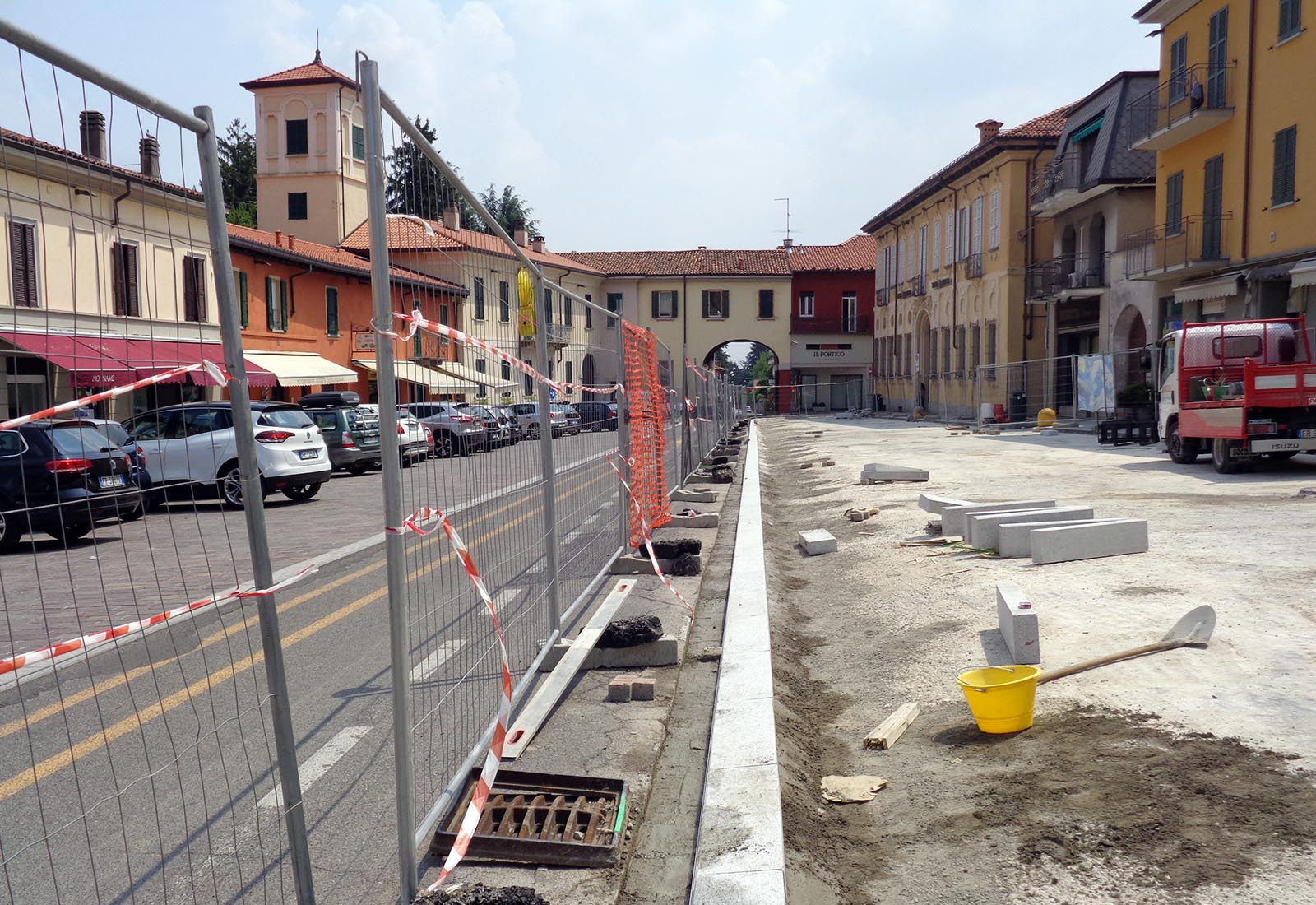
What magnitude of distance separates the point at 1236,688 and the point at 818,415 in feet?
191

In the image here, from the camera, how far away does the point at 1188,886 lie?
125 inches

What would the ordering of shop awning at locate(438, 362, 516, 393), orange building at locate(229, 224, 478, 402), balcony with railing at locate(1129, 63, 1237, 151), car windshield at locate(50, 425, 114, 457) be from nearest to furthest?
car windshield at locate(50, 425, 114, 457)
shop awning at locate(438, 362, 516, 393)
balcony with railing at locate(1129, 63, 1237, 151)
orange building at locate(229, 224, 478, 402)

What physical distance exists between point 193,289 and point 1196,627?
5.21 metres

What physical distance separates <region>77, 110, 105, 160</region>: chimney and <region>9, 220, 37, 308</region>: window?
0.61 ft

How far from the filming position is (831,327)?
67.3 m

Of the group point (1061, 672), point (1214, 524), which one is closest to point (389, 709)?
point (1061, 672)

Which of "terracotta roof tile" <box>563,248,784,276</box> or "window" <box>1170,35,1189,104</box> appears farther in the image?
"terracotta roof tile" <box>563,248,784,276</box>

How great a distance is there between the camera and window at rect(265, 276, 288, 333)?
32438 mm

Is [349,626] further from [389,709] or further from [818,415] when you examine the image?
[818,415]

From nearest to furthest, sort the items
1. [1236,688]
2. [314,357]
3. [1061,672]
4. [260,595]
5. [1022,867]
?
[260,595], [1022,867], [1236,688], [1061,672], [314,357]

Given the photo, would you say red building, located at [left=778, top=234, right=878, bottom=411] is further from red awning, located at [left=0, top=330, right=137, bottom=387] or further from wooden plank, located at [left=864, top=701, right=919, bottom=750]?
red awning, located at [left=0, top=330, right=137, bottom=387]

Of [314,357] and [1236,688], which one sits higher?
[314,357]

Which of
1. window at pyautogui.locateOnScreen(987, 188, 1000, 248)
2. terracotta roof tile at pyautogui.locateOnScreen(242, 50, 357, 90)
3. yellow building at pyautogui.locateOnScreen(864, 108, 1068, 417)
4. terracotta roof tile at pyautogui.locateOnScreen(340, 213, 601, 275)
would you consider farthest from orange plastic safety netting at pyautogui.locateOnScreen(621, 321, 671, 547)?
terracotta roof tile at pyautogui.locateOnScreen(242, 50, 357, 90)

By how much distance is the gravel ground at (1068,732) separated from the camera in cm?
341
